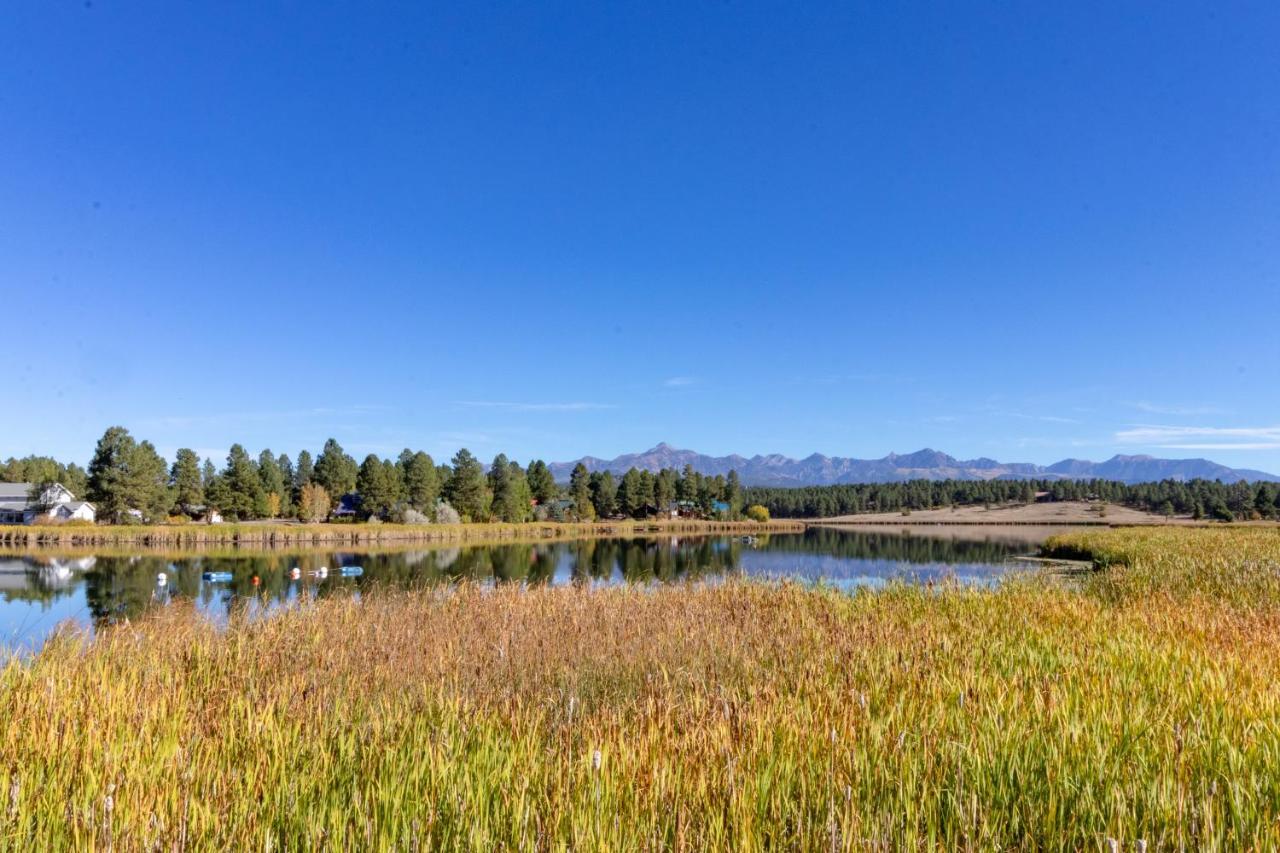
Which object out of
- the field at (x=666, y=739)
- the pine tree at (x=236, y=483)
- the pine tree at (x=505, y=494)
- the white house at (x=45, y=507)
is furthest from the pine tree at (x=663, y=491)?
the field at (x=666, y=739)

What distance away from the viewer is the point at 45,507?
267 ft

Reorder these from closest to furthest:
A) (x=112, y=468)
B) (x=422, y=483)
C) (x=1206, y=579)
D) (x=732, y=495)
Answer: (x=1206, y=579) → (x=112, y=468) → (x=422, y=483) → (x=732, y=495)

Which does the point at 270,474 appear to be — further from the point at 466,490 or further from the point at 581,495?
the point at 581,495

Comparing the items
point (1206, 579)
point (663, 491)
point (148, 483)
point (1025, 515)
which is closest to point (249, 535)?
point (148, 483)

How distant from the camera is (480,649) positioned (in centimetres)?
898

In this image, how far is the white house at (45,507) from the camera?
266 feet

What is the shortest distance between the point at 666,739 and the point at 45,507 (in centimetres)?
10218

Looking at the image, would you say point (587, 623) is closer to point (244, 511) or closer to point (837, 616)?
point (837, 616)

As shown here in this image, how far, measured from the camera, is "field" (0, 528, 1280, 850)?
3.39 metres

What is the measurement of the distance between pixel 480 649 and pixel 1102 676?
6.59 m

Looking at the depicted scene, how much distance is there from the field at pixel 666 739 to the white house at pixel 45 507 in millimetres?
92709

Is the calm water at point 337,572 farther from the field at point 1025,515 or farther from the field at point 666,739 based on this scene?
the field at point 1025,515

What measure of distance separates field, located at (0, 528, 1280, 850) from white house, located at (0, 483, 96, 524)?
304 ft

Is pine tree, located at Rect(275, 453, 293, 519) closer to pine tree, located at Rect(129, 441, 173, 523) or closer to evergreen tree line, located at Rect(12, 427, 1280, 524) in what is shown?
evergreen tree line, located at Rect(12, 427, 1280, 524)
